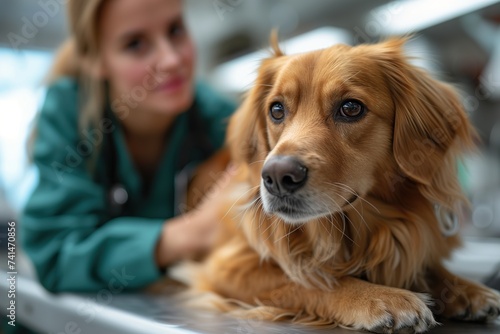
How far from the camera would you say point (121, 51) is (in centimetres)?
131

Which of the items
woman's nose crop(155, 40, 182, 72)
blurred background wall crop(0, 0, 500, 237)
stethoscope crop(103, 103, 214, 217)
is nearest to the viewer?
woman's nose crop(155, 40, 182, 72)

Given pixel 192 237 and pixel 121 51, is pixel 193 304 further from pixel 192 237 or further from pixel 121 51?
pixel 121 51

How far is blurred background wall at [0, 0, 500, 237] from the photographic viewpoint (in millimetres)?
2420

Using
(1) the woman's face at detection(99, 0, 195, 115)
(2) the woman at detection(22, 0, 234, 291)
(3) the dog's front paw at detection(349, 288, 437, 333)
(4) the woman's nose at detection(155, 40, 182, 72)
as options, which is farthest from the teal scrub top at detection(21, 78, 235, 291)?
(3) the dog's front paw at detection(349, 288, 437, 333)

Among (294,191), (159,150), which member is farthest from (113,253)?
(294,191)

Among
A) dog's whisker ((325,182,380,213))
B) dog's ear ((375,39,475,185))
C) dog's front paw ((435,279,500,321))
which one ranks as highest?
dog's ear ((375,39,475,185))

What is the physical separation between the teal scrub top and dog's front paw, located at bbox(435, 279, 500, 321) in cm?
65

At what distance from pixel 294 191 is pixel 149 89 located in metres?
0.77

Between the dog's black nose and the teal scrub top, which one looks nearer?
the dog's black nose

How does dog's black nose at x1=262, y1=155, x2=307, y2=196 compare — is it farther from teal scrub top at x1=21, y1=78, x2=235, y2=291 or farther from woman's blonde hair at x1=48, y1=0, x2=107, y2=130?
woman's blonde hair at x1=48, y1=0, x2=107, y2=130

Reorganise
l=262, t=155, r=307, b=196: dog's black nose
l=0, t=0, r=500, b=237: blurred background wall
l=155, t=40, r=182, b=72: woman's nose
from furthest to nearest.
→ l=0, t=0, r=500, b=237: blurred background wall
l=155, t=40, r=182, b=72: woman's nose
l=262, t=155, r=307, b=196: dog's black nose

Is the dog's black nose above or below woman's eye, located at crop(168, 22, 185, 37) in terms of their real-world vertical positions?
below

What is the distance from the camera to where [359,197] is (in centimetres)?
77

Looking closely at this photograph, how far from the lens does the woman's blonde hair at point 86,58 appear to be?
1333 millimetres
